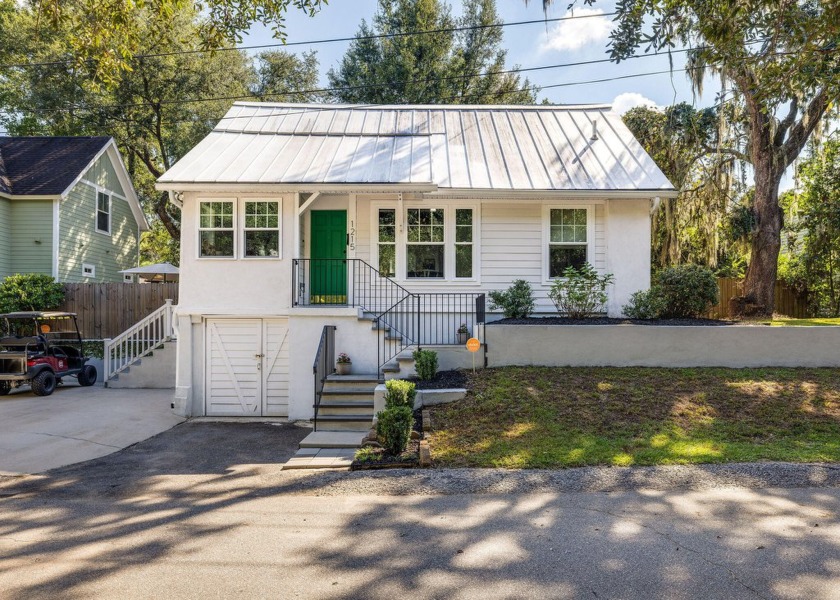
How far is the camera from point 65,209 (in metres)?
17.5

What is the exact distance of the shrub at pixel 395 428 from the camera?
6.68m

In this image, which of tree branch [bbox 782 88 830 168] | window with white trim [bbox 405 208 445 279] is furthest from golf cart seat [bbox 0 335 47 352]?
tree branch [bbox 782 88 830 168]

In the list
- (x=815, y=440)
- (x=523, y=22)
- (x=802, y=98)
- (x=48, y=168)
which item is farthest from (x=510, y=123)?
(x=48, y=168)

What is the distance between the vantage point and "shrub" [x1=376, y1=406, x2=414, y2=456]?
6676 millimetres

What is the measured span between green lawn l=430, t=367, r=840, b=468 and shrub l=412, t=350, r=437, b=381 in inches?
29.5

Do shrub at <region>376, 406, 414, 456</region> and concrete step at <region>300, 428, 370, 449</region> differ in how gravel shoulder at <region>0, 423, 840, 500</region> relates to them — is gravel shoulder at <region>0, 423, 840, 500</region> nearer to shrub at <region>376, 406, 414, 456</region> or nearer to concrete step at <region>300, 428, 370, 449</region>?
shrub at <region>376, 406, 414, 456</region>

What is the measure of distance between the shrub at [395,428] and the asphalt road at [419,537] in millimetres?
601

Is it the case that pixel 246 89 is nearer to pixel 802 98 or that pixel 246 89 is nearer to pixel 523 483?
pixel 802 98

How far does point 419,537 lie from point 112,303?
48.9 ft

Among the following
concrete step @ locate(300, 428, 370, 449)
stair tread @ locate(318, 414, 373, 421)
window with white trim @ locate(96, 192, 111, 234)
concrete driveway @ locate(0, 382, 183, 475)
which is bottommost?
concrete driveway @ locate(0, 382, 183, 475)

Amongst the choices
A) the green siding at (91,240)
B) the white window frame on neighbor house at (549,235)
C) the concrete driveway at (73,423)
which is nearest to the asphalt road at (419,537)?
the concrete driveway at (73,423)

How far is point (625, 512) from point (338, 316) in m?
6.82

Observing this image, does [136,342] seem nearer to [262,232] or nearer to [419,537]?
[262,232]

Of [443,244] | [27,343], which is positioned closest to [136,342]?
[27,343]
